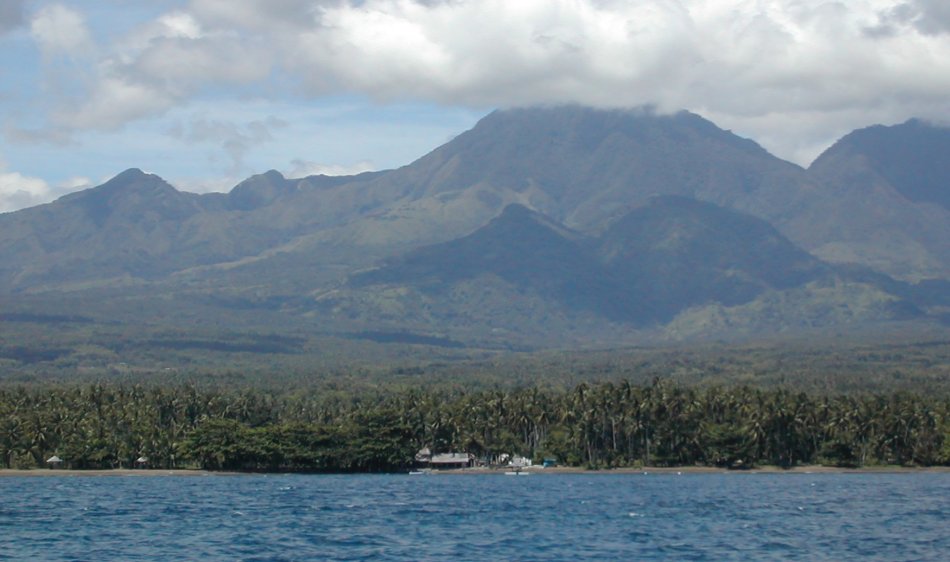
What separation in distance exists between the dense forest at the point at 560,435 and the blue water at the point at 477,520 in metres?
17.2

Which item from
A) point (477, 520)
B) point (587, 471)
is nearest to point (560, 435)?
point (587, 471)

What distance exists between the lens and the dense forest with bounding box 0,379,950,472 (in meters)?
179

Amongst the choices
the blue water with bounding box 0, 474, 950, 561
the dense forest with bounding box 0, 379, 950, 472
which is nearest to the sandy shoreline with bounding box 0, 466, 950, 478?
the dense forest with bounding box 0, 379, 950, 472

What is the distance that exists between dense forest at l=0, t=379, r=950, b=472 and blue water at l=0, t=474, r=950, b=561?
56.5 ft

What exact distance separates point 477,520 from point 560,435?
269ft

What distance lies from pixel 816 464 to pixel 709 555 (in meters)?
104

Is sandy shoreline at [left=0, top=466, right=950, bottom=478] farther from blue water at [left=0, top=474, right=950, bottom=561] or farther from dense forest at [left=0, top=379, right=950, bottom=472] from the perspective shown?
blue water at [left=0, top=474, right=950, bottom=561]

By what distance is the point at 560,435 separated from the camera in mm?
192875

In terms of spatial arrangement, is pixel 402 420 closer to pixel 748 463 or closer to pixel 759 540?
pixel 748 463

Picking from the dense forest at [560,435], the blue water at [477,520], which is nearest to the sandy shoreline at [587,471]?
the dense forest at [560,435]

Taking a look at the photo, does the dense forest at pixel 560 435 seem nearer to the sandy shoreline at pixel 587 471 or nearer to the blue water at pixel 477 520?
the sandy shoreline at pixel 587 471

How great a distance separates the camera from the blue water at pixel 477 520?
9056cm

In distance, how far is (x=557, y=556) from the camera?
8838 cm

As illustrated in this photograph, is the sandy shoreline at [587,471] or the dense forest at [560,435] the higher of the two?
the dense forest at [560,435]
